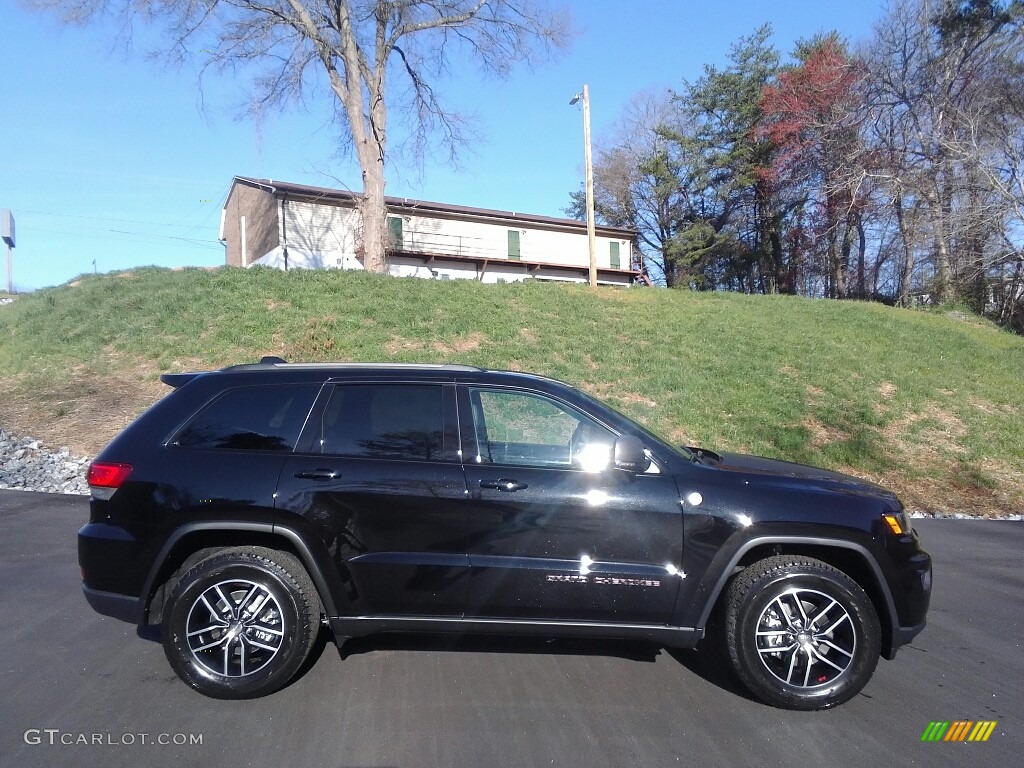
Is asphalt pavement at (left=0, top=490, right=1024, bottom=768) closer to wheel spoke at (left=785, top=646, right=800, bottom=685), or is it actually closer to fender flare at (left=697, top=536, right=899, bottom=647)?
wheel spoke at (left=785, top=646, right=800, bottom=685)

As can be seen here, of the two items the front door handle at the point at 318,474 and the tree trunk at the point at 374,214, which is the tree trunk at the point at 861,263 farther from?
the front door handle at the point at 318,474

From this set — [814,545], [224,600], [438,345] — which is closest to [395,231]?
[438,345]

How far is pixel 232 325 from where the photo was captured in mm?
14547

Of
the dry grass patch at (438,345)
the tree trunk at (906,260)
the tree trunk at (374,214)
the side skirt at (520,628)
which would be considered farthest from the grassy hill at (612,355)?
the tree trunk at (906,260)

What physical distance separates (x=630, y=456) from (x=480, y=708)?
1.53m

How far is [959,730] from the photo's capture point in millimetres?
3633

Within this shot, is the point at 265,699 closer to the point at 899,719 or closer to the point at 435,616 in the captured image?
the point at 435,616

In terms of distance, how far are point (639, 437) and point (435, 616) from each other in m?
1.49

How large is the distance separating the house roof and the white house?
0.15 ft

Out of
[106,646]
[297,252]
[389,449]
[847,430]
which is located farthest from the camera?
[297,252]

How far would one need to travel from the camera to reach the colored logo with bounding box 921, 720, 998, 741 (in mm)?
3562

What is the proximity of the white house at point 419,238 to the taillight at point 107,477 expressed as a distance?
83.7 feet

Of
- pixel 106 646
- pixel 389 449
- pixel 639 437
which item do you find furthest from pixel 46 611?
pixel 639 437

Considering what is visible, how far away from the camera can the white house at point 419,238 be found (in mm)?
31891
